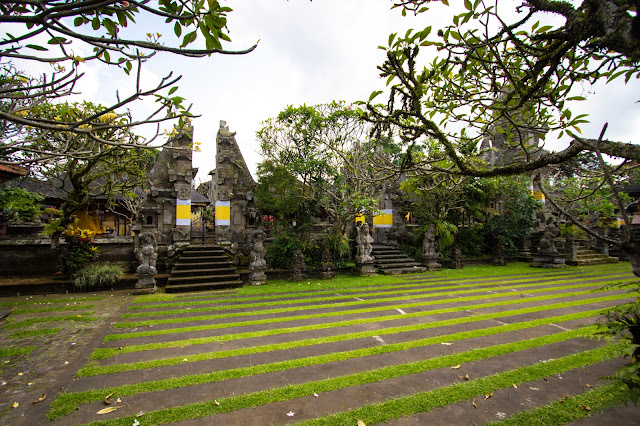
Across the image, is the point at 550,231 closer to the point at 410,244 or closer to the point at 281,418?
the point at 410,244

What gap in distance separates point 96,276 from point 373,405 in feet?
28.6

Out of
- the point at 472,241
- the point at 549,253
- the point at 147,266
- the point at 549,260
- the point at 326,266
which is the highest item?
the point at 472,241

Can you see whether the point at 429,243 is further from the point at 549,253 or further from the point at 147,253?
the point at 147,253

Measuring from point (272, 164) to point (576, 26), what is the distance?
9578 millimetres

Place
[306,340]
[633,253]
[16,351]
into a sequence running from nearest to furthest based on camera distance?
[633,253]
[16,351]
[306,340]

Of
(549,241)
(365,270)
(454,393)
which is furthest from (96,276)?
(549,241)

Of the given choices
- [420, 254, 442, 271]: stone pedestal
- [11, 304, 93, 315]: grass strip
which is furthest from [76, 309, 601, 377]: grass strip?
[420, 254, 442, 271]: stone pedestal

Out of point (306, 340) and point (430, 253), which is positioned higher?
point (430, 253)

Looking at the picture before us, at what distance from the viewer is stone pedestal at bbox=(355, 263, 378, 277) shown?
11.4 meters

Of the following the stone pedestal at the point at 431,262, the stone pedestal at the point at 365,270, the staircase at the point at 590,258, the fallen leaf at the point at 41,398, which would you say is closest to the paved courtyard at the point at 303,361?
the fallen leaf at the point at 41,398

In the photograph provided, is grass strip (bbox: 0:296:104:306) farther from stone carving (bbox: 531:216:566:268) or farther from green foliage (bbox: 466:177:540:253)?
stone carving (bbox: 531:216:566:268)

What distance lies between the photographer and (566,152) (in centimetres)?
212

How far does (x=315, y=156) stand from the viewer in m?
11.2

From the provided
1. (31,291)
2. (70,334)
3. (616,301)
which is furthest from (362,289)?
(31,291)
